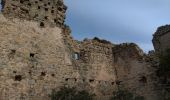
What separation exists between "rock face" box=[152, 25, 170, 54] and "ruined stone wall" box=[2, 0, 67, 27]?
22.8ft

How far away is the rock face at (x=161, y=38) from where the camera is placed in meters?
18.9

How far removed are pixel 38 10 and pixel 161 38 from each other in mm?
8558

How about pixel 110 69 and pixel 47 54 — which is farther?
pixel 110 69

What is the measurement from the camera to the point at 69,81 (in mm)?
13750

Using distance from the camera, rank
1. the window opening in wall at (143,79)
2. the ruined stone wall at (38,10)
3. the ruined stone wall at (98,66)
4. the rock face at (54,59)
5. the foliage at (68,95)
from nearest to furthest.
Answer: the foliage at (68,95) → the rock face at (54,59) → the ruined stone wall at (38,10) → the ruined stone wall at (98,66) → the window opening in wall at (143,79)

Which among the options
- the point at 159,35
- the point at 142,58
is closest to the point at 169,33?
the point at 159,35

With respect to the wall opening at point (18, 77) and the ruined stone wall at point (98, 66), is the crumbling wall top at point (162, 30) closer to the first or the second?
the ruined stone wall at point (98, 66)

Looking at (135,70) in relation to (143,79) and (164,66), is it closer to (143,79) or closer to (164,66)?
(143,79)

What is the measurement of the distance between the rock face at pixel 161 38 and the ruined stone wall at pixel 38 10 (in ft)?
22.8

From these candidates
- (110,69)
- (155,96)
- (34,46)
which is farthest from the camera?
(110,69)

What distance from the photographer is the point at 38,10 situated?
14250mm

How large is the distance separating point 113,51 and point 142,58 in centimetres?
170

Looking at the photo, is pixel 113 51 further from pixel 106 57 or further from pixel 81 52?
pixel 81 52

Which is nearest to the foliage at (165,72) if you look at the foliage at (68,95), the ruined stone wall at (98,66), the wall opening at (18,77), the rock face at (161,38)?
the ruined stone wall at (98,66)
